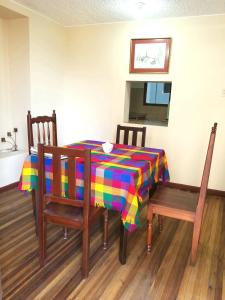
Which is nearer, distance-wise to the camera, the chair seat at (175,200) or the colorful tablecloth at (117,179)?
the colorful tablecloth at (117,179)

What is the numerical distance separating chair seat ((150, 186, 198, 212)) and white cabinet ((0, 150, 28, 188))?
77.7 inches

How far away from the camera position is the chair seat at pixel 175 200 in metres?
1.86

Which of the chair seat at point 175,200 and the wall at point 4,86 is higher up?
the wall at point 4,86

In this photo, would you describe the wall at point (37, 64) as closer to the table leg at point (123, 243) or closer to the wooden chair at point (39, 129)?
the wooden chair at point (39, 129)

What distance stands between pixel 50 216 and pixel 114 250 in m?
0.68

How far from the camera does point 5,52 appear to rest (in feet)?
10.4

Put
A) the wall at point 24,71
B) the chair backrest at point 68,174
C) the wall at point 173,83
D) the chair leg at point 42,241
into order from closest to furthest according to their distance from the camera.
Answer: the chair backrest at point 68,174, the chair leg at point 42,241, the wall at point 173,83, the wall at point 24,71

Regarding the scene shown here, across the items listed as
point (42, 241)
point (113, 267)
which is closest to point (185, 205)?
point (113, 267)

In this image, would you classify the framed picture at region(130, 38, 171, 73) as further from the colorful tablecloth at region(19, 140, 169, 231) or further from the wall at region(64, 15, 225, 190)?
the colorful tablecloth at region(19, 140, 169, 231)

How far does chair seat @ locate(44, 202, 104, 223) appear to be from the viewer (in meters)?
1.61

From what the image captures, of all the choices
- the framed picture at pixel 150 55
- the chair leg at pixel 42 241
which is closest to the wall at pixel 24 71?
the framed picture at pixel 150 55

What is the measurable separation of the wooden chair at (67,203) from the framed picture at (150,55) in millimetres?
2063

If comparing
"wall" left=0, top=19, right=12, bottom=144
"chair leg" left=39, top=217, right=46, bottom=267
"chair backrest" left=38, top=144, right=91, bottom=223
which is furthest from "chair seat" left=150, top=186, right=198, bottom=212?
"wall" left=0, top=19, right=12, bottom=144

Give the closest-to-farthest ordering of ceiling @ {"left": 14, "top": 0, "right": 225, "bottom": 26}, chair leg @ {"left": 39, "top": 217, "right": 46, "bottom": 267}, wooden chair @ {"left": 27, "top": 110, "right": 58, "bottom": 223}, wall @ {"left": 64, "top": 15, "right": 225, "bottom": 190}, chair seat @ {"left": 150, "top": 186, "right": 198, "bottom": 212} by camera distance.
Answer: chair leg @ {"left": 39, "top": 217, "right": 46, "bottom": 267} → chair seat @ {"left": 150, "top": 186, "right": 198, "bottom": 212} → wooden chair @ {"left": 27, "top": 110, "right": 58, "bottom": 223} → ceiling @ {"left": 14, "top": 0, "right": 225, "bottom": 26} → wall @ {"left": 64, "top": 15, "right": 225, "bottom": 190}
